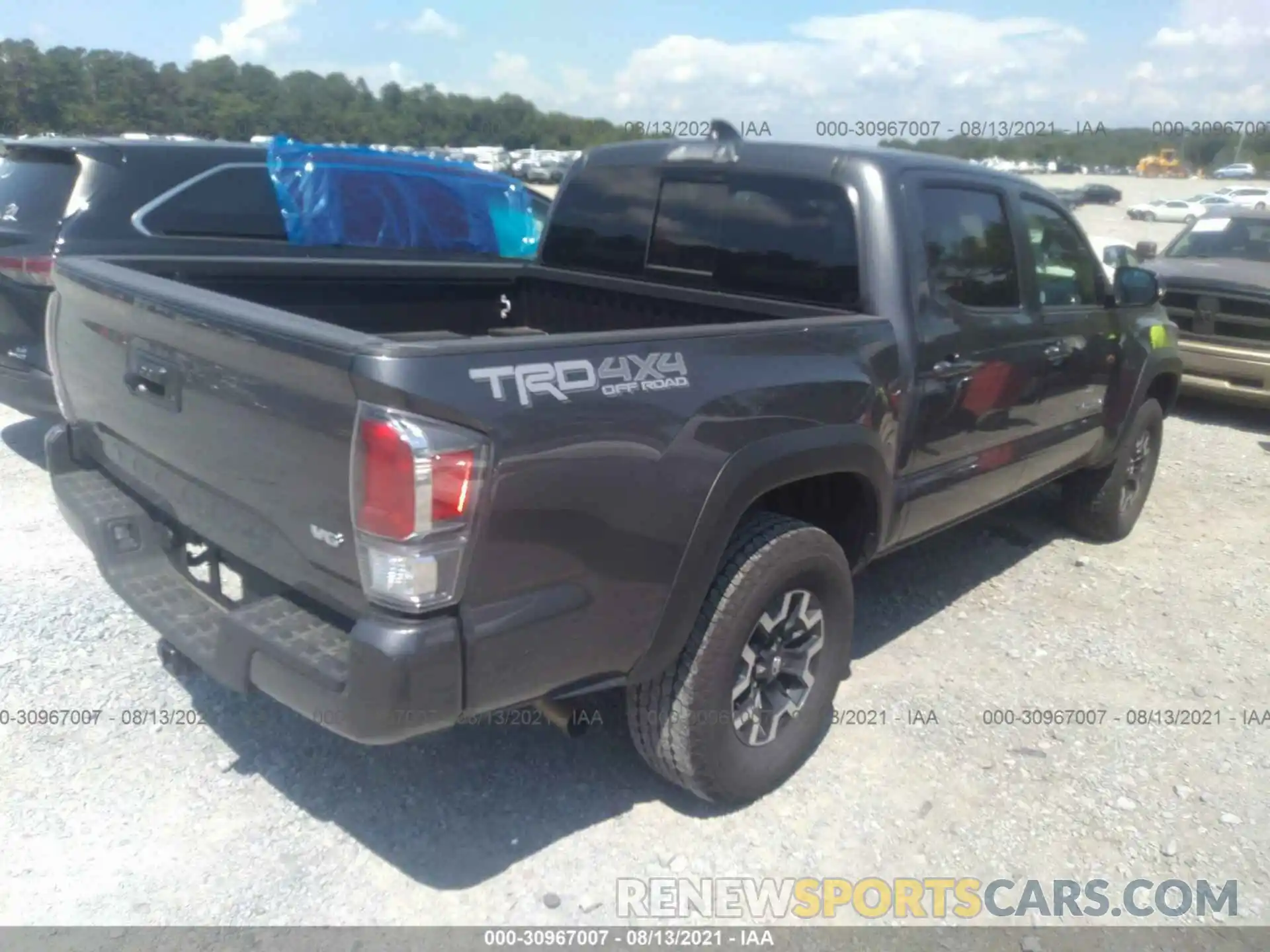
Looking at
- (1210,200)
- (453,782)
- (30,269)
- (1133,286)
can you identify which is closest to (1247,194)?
(1210,200)

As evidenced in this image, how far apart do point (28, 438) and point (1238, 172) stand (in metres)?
69.5

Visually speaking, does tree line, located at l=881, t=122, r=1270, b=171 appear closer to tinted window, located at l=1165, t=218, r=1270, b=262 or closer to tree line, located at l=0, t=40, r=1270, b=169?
tree line, located at l=0, t=40, r=1270, b=169

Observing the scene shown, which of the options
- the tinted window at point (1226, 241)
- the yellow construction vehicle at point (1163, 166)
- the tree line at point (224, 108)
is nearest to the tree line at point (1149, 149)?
the yellow construction vehicle at point (1163, 166)

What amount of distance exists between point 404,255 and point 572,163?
2.65 metres

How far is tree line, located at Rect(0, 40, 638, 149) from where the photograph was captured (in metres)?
19.1

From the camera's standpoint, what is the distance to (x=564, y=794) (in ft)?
10.7

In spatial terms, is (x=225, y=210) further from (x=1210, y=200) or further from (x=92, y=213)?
(x=1210, y=200)

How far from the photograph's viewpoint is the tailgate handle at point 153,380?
270cm

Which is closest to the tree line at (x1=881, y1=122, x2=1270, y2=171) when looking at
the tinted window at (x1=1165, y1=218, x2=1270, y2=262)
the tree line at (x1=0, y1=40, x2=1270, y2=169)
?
the tree line at (x1=0, y1=40, x2=1270, y2=169)

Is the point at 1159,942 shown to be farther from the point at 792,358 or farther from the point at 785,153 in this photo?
the point at 785,153

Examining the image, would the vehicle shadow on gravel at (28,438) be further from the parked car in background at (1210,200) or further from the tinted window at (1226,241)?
the parked car in background at (1210,200)

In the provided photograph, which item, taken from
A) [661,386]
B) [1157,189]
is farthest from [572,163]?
[1157,189]

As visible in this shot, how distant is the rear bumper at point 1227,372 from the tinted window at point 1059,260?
416cm

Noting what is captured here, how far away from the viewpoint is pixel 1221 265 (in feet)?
30.1
